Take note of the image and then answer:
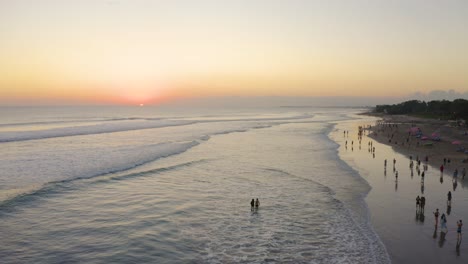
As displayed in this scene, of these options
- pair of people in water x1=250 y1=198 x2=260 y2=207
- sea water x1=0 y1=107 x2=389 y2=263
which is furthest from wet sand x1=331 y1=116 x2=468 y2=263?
pair of people in water x1=250 y1=198 x2=260 y2=207

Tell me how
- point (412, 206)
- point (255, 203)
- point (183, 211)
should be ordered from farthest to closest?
point (255, 203)
point (183, 211)
point (412, 206)

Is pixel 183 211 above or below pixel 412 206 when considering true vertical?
below

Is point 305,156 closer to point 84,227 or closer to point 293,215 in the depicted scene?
point 293,215

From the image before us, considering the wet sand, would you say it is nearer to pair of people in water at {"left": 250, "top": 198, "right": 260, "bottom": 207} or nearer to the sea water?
the sea water

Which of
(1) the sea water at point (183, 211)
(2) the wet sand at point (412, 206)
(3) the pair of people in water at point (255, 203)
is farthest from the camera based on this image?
(3) the pair of people in water at point (255, 203)

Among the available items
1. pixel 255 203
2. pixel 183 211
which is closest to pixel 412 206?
pixel 255 203

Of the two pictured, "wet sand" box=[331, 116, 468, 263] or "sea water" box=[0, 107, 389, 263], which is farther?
"sea water" box=[0, 107, 389, 263]

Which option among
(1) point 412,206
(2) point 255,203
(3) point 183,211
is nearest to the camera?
(1) point 412,206

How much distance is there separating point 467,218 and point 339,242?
8.79 metres

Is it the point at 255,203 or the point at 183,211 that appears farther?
the point at 255,203

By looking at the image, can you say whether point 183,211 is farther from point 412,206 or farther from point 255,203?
point 412,206

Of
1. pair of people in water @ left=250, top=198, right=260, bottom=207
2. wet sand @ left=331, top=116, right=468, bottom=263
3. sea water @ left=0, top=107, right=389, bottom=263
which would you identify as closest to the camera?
wet sand @ left=331, top=116, right=468, bottom=263

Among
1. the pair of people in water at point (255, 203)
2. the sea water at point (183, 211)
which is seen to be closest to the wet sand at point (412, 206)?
the sea water at point (183, 211)

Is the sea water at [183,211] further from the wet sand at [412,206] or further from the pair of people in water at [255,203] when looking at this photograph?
the wet sand at [412,206]
